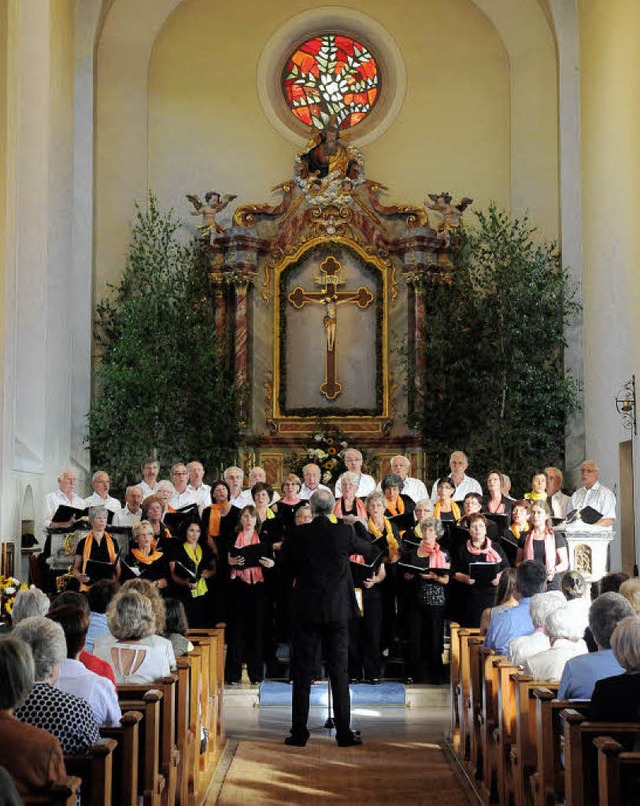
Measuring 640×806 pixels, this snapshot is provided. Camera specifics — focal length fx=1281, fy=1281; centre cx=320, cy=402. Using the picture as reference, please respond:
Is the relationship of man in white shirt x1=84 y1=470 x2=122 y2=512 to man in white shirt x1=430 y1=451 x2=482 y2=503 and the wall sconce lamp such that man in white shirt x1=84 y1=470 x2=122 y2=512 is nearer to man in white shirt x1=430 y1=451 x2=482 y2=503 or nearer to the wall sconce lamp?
man in white shirt x1=430 y1=451 x2=482 y2=503

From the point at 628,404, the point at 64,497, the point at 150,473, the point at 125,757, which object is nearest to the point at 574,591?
the point at 125,757

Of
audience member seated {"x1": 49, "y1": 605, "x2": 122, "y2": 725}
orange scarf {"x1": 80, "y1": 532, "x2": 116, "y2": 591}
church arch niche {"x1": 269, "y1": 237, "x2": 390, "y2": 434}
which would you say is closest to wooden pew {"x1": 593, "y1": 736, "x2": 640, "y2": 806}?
audience member seated {"x1": 49, "y1": 605, "x2": 122, "y2": 725}

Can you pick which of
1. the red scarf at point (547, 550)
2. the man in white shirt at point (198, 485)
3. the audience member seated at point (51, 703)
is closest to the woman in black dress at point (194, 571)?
the man in white shirt at point (198, 485)

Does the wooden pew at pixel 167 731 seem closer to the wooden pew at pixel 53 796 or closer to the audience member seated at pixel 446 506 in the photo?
the wooden pew at pixel 53 796

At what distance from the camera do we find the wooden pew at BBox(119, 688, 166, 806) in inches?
206

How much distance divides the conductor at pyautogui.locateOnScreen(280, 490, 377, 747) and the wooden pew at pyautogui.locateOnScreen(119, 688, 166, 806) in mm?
2507

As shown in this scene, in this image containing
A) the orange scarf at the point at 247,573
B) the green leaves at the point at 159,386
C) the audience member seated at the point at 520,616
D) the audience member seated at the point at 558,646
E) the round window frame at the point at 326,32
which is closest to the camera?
the audience member seated at the point at 558,646

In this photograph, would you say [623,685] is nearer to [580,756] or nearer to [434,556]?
[580,756]

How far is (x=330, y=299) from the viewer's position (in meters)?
16.4

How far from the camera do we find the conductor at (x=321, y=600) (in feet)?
25.6

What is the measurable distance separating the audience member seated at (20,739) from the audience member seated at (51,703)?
2.00 feet

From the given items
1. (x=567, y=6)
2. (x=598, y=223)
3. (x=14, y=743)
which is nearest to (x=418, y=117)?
(x=567, y=6)

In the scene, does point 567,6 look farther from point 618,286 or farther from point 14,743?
point 14,743

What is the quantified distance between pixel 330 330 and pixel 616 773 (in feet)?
40.9
